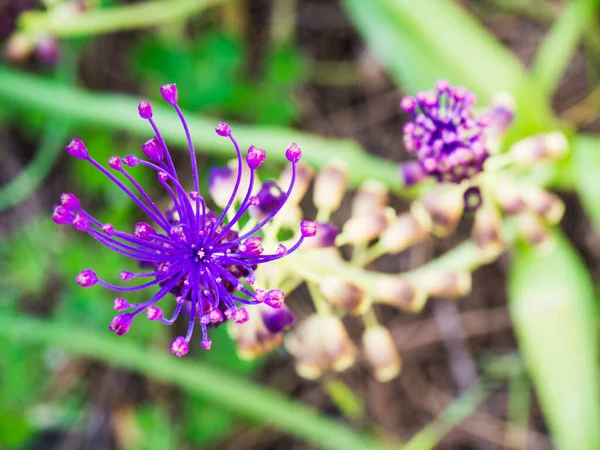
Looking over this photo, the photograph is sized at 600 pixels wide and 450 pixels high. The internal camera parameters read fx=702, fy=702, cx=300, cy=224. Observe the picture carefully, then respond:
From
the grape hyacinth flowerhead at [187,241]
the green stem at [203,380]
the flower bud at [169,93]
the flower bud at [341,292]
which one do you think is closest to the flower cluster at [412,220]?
the flower bud at [341,292]

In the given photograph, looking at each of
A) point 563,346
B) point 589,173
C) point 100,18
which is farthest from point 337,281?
point 100,18

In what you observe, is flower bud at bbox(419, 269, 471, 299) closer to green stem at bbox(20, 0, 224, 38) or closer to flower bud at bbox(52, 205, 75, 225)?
flower bud at bbox(52, 205, 75, 225)

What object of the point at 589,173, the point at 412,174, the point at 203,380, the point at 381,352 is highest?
the point at 589,173

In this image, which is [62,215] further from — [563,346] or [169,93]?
[563,346]

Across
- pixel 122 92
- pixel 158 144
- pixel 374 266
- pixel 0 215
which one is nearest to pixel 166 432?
pixel 374 266

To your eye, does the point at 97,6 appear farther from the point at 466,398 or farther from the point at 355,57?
the point at 466,398

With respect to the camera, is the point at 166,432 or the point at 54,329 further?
the point at 166,432

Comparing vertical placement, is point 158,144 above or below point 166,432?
above
